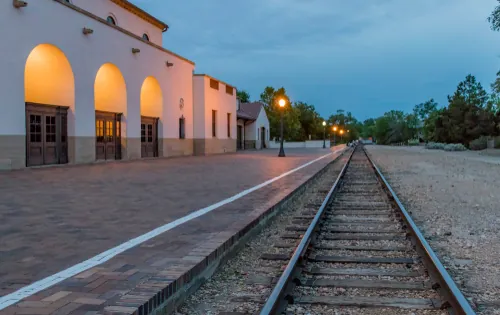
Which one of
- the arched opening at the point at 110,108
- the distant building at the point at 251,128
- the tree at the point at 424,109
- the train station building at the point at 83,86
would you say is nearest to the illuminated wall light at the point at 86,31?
the train station building at the point at 83,86

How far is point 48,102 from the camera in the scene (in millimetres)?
18312

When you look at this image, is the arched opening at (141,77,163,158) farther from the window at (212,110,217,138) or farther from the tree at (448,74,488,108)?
the tree at (448,74,488,108)


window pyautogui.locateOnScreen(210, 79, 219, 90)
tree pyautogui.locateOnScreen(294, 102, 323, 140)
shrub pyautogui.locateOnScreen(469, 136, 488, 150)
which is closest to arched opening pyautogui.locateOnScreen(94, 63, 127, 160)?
window pyautogui.locateOnScreen(210, 79, 219, 90)

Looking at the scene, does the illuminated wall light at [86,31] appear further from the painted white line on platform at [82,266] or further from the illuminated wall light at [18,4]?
the painted white line on platform at [82,266]

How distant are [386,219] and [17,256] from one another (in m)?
5.95

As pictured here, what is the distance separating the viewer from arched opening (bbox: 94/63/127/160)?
72.6ft

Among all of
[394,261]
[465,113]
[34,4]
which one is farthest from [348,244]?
[465,113]

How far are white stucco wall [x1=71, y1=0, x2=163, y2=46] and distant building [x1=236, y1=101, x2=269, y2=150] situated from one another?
17.5 m

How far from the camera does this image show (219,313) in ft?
12.4

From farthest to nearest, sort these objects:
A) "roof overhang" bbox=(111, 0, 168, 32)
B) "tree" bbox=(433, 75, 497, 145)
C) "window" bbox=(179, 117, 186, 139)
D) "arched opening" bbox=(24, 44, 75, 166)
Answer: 1. "tree" bbox=(433, 75, 497, 145)
2. "window" bbox=(179, 117, 186, 139)
3. "roof overhang" bbox=(111, 0, 168, 32)
4. "arched opening" bbox=(24, 44, 75, 166)

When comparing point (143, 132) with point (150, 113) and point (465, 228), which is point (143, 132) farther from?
point (465, 228)

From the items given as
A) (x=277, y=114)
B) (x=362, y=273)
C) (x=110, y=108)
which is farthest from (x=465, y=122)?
(x=362, y=273)

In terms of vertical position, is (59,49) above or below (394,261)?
above

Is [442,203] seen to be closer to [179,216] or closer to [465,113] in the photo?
[179,216]
